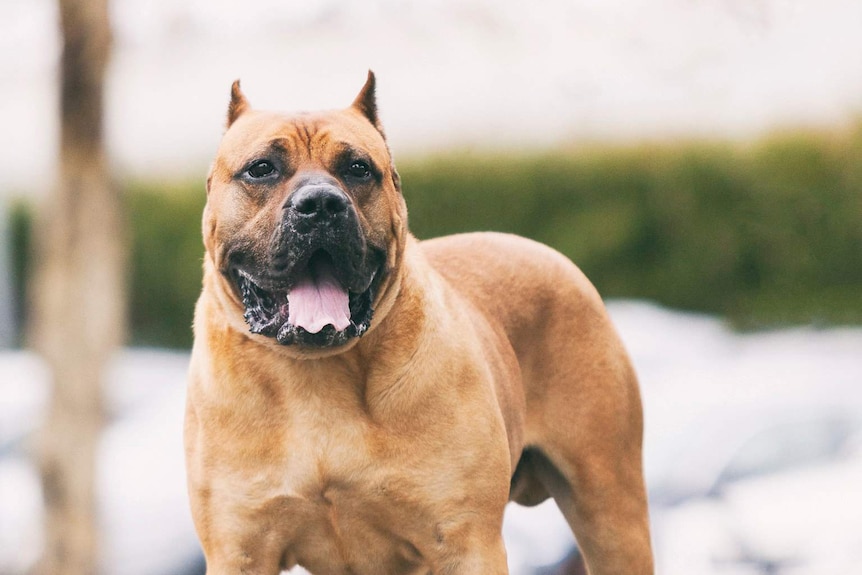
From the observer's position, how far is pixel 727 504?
569 cm

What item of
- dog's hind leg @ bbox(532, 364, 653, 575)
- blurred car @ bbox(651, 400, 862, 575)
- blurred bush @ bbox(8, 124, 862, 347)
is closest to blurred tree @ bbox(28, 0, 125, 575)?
dog's hind leg @ bbox(532, 364, 653, 575)

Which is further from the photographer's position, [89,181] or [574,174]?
[574,174]

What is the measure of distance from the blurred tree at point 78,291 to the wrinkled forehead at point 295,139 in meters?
1.74

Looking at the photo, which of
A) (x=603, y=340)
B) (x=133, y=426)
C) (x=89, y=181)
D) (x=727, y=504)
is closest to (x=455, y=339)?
(x=603, y=340)

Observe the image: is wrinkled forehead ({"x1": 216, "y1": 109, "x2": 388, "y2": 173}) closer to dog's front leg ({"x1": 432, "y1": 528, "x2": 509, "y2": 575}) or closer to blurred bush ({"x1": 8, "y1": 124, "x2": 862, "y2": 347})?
dog's front leg ({"x1": 432, "y1": 528, "x2": 509, "y2": 575})

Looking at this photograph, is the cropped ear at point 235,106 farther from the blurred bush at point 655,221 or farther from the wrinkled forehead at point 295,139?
the blurred bush at point 655,221

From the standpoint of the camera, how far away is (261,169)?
288cm

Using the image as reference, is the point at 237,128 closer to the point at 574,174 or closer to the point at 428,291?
the point at 428,291

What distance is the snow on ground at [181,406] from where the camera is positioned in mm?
5660

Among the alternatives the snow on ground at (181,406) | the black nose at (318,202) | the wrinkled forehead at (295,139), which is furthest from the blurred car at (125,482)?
the black nose at (318,202)

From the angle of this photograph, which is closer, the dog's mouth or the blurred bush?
the dog's mouth

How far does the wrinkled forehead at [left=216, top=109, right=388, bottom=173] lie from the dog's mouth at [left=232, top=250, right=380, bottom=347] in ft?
0.86

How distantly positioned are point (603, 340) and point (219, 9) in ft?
20.0

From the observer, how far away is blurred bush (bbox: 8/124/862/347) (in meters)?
8.50
